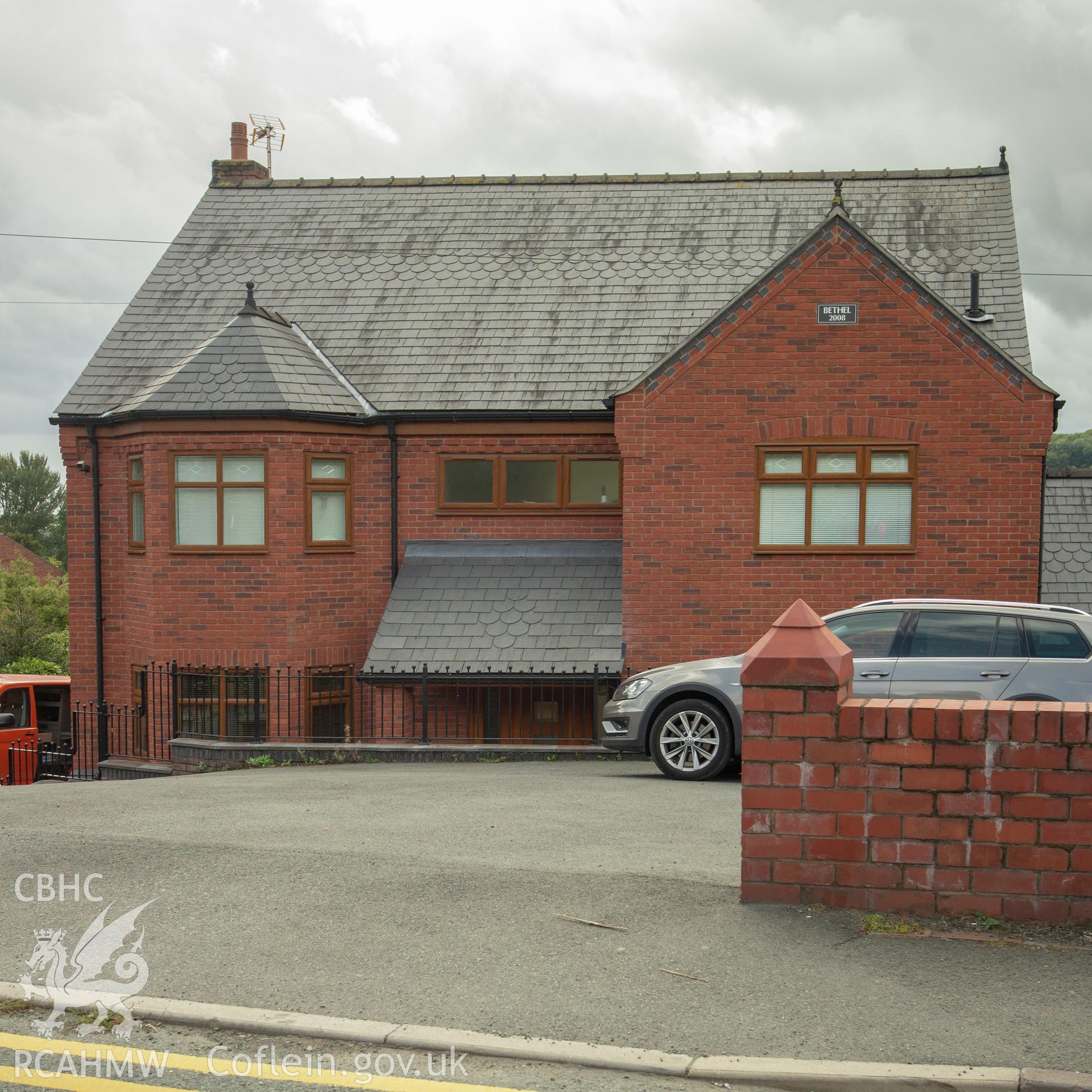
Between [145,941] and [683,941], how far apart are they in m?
2.71

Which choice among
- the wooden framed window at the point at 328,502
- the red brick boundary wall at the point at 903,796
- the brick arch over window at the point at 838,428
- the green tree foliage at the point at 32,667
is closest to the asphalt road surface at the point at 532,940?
the red brick boundary wall at the point at 903,796

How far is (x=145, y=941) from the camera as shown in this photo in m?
5.84

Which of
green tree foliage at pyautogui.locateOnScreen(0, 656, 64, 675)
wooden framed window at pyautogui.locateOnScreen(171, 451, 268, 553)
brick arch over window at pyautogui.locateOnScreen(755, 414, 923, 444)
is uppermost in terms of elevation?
brick arch over window at pyautogui.locateOnScreen(755, 414, 923, 444)

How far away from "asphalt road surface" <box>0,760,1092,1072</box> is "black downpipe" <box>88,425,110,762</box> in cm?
882

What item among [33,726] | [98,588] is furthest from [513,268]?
[33,726]

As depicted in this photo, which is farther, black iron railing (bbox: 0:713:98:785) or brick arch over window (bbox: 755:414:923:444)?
black iron railing (bbox: 0:713:98:785)

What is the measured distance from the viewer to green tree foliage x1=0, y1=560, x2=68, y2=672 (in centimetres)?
3969

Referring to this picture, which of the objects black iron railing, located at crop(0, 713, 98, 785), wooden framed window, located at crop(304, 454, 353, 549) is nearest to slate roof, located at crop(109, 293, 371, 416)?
wooden framed window, located at crop(304, 454, 353, 549)

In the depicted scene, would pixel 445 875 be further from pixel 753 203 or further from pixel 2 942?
pixel 753 203

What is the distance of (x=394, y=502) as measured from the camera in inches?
679

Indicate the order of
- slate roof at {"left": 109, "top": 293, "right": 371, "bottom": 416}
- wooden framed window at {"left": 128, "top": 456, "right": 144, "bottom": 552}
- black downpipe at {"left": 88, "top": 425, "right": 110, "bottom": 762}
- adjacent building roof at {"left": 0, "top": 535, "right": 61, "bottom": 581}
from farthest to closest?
adjacent building roof at {"left": 0, "top": 535, "right": 61, "bottom": 581}, black downpipe at {"left": 88, "top": 425, "right": 110, "bottom": 762}, wooden framed window at {"left": 128, "top": 456, "right": 144, "bottom": 552}, slate roof at {"left": 109, "top": 293, "right": 371, "bottom": 416}

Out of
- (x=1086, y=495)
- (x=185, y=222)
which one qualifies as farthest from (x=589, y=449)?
(x=185, y=222)

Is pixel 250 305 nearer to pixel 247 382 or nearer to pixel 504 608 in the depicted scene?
pixel 247 382

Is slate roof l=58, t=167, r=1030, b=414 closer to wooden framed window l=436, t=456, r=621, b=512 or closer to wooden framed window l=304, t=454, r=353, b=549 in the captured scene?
wooden framed window l=436, t=456, r=621, b=512
